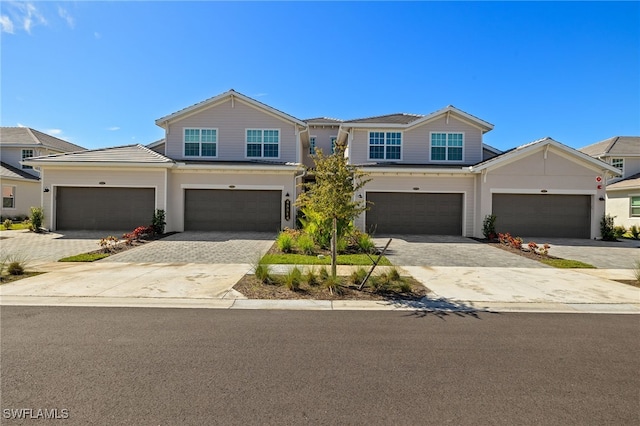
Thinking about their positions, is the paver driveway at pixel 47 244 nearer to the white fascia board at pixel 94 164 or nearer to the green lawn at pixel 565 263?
the white fascia board at pixel 94 164

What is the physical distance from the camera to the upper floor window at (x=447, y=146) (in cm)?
1956

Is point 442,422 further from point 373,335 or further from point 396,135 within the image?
point 396,135

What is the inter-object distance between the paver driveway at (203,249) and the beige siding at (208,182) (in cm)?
130

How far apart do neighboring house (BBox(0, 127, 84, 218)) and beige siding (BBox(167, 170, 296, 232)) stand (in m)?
15.0

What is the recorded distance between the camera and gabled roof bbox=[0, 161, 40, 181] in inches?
930

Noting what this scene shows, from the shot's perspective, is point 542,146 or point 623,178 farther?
point 623,178

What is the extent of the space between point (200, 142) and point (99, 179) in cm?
581

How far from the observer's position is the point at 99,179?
17469 mm

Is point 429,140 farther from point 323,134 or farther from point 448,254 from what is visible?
Result: point 323,134

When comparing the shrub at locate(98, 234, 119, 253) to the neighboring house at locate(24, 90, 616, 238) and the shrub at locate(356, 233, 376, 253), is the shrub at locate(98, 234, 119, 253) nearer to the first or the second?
the neighboring house at locate(24, 90, 616, 238)

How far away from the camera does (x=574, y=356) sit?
4418 millimetres

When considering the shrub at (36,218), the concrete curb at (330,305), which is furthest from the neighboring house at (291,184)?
the concrete curb at (330,305)

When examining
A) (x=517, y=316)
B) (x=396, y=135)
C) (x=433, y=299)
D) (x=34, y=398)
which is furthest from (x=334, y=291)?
(x=396, y=135)

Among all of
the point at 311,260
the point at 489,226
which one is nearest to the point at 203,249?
the point at 311,260
